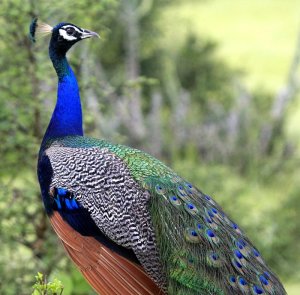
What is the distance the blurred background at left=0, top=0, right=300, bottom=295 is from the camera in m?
3.55

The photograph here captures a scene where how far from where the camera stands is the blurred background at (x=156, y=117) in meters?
3.55

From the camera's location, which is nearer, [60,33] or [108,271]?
[108,271]

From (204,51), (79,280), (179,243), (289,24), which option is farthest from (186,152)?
(289,24)

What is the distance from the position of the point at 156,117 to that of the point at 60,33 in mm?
4127

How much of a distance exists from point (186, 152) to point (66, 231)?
16.3ft

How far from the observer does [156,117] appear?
7.11 metres

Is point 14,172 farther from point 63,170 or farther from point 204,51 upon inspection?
point 204,51

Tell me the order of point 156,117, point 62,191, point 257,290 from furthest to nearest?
point 156,117
point 62,191
point 257,290

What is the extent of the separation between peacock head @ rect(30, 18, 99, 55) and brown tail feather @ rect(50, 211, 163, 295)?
2.90ft

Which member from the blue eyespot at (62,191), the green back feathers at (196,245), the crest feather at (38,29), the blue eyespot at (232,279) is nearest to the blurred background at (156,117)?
the crest feather at (38,29)

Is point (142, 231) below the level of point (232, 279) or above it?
above

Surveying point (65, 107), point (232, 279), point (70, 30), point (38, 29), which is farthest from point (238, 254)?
point (38, 29)

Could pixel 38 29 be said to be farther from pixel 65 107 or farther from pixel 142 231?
pixel 142 231

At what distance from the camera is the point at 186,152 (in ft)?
24.7
